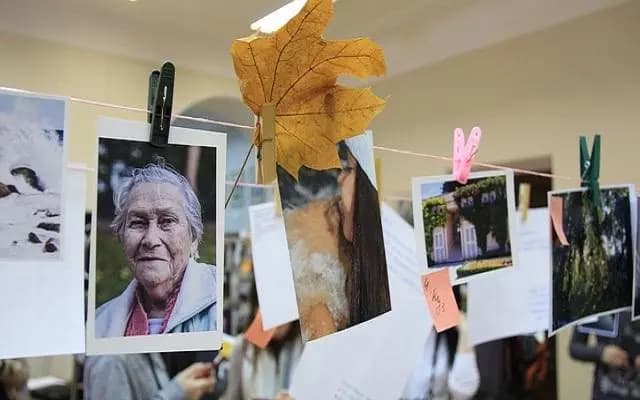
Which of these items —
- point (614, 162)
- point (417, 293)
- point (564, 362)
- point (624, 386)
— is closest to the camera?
point (417, 293)

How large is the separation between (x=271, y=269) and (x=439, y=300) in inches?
16.7

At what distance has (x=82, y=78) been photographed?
2572 mm

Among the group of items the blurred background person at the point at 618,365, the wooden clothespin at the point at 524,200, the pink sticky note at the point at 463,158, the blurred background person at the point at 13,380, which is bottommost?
the blurred background person at the point at 13,380

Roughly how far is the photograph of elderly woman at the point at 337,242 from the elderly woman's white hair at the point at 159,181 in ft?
0.30

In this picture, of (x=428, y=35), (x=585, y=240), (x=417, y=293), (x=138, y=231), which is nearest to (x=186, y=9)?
(x=428, y=35)

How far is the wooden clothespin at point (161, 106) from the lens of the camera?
22.5 inches

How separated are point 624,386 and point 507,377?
2.50 ft

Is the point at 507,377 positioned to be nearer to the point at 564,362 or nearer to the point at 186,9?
the point at 564,362

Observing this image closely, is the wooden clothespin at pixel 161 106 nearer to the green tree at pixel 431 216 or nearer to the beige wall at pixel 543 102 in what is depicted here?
the green tree at pixel 431 216

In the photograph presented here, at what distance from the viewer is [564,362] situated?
7.42 ft

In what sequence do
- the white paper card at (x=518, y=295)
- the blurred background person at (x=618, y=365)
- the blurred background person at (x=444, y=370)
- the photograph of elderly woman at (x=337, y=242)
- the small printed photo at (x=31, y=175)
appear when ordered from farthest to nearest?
the blurred background person at (x=444, y=370) < the blurred background person at (x=618, y=365) < the white paper card at (x=518, y=295) < the photograph of elderly woman at (x=337, y=242) < the small printed photo at (x=31, y=175)

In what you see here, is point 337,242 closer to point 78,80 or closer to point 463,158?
point 463,158

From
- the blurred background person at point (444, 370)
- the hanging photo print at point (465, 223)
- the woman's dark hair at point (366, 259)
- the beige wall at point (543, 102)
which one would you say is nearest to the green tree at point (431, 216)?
the hanging photo print at point (465, 223)

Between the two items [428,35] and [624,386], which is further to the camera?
[428,35]
